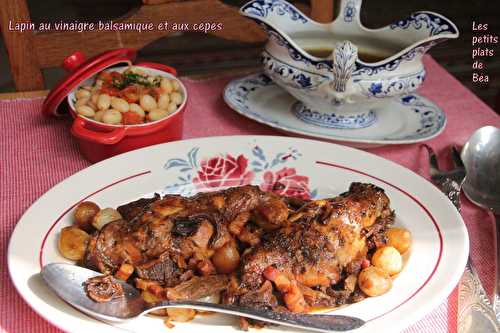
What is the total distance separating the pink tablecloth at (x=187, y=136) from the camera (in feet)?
3.18

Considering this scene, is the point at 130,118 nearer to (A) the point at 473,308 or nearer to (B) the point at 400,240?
(B) the point at 400,240

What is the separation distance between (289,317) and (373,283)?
0.17 meters

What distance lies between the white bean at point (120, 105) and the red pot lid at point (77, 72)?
97mm

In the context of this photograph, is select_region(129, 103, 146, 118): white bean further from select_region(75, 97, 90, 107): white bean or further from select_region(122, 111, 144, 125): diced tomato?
select_region(75, 97, 90, 107): white bean

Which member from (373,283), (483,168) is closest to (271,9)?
(483,168)

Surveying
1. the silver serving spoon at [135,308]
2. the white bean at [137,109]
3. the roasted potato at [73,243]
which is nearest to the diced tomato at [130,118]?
the white bean at [137,109]

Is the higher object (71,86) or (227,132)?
(71,86)

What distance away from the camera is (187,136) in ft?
5.09

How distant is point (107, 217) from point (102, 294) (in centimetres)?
21

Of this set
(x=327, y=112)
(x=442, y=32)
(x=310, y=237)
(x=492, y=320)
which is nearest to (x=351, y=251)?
(x=310, y=237)

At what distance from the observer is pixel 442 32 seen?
4.76 feet

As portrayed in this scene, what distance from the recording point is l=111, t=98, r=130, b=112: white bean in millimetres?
1368

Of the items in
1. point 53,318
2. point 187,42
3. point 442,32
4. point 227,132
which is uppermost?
point 442,32

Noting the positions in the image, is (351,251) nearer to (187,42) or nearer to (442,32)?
(442,32)
